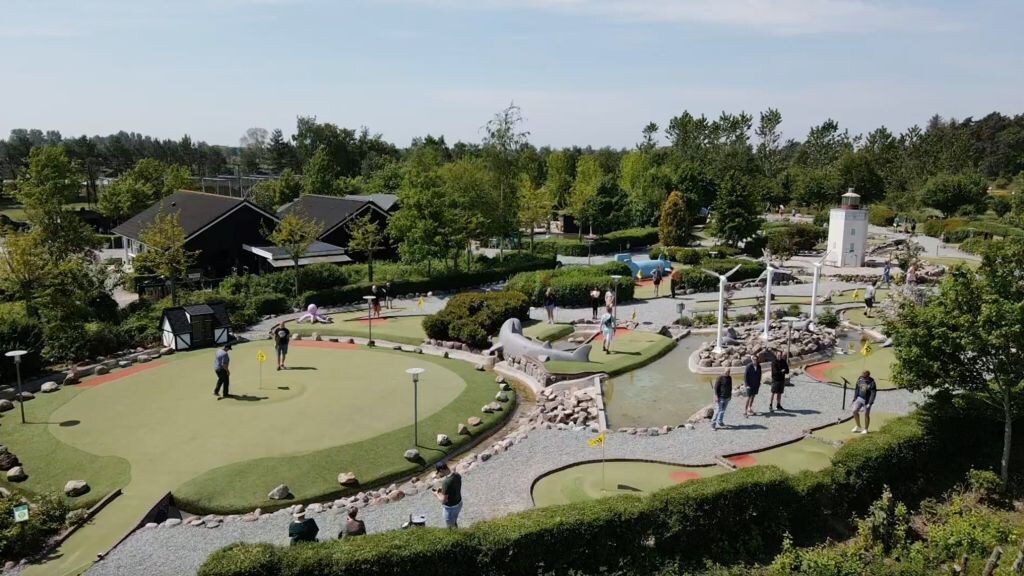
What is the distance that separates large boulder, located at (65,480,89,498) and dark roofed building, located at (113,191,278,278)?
24293 millimetres

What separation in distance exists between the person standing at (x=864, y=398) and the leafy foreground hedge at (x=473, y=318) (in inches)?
492

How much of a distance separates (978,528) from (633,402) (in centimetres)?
930

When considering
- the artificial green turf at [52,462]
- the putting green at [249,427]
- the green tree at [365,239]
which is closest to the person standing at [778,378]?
the putting green at [249,427]

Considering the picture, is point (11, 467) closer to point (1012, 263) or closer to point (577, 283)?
point (1012, 263)

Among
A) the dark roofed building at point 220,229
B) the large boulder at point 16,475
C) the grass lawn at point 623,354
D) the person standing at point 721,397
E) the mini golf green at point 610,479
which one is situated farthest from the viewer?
the dark roofed building at point 220,229

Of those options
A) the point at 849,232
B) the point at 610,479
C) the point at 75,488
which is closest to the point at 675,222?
the point at 849,232

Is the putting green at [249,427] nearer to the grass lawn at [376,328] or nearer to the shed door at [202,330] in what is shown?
the shed door at [202,330]

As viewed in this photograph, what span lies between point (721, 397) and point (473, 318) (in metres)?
11.4

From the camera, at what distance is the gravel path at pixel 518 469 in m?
10.8

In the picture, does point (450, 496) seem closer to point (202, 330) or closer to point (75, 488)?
point (75, 488)

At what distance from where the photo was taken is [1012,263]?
494 inches

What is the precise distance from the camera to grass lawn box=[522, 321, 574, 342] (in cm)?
2600

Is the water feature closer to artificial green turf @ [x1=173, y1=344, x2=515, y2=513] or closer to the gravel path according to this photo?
the gravel path

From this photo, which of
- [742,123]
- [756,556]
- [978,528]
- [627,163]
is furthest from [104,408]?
[742,123]
